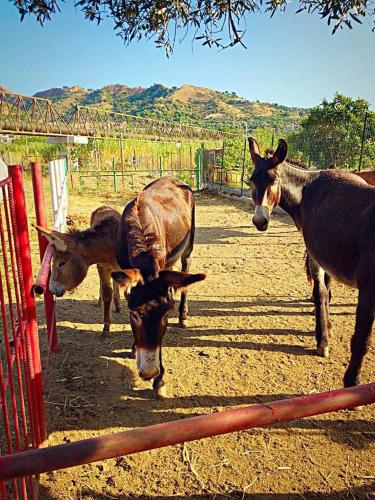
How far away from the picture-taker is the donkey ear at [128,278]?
2721mm

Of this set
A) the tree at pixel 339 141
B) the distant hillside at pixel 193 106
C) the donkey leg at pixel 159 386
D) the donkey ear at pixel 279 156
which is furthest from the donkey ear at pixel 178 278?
the distant hillside at pixel 193 106

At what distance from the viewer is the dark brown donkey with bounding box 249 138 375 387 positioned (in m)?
3.22

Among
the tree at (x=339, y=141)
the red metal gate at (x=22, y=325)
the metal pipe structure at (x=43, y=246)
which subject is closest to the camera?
the red metal gate at (x=22, y=325)

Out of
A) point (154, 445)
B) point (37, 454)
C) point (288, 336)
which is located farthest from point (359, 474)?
point (37, 454)

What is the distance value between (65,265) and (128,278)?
6.63 ft

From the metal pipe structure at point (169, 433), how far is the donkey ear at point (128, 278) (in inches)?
67.6

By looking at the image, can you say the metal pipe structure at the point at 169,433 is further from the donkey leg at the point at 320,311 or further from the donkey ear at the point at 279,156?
the donkey ear at the point at 279,156

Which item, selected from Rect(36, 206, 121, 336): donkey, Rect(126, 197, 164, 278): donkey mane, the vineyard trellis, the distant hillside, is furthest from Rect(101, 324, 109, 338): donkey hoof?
the distant hillside

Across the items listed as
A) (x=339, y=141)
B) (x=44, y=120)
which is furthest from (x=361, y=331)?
(x=44, y=120)

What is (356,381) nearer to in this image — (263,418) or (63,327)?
(263,418)

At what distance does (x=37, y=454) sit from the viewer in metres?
0.96

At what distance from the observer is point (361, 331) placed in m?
3.26

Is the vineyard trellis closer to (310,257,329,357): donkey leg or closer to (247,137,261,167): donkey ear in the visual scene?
(247,137,261,167): donkey ear

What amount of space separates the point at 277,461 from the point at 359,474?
0.63m
